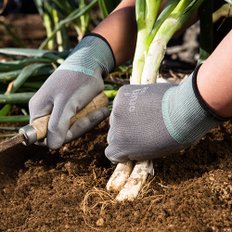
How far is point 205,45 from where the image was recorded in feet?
5.67

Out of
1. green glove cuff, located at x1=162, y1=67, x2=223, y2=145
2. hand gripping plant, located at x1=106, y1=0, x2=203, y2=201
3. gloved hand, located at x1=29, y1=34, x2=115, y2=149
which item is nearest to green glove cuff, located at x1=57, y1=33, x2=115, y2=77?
gloved hand, located at x1=29, y1=34, x2=115, y2=149

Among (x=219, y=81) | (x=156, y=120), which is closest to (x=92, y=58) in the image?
(x=156, y=120)

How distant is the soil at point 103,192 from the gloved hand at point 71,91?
109mm

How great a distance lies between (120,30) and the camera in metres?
1.70

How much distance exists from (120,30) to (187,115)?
475 mm

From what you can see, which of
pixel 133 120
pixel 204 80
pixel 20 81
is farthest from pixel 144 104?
pixel 20 81

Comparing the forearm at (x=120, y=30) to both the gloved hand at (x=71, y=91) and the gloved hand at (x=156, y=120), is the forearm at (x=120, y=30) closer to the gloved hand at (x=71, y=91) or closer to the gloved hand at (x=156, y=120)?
the gloved hand at (x=71, y=91)

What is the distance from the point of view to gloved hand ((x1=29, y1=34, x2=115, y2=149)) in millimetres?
1528

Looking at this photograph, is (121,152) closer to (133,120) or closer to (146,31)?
(133,120)

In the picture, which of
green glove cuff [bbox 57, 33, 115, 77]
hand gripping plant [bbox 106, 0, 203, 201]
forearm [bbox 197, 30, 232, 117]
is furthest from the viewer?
green glove cuff [bbox 57, 33, 115, 77]

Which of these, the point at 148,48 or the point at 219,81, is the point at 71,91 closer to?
the point at 148,48

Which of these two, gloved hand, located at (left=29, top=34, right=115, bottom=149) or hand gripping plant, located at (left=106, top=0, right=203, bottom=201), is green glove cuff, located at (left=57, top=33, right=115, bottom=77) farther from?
hand gripping plant, located at (left=106, top=0, right=203, bottom=201)

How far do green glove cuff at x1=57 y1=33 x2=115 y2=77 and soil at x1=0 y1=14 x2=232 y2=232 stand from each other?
23cm

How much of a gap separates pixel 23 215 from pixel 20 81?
578mm
